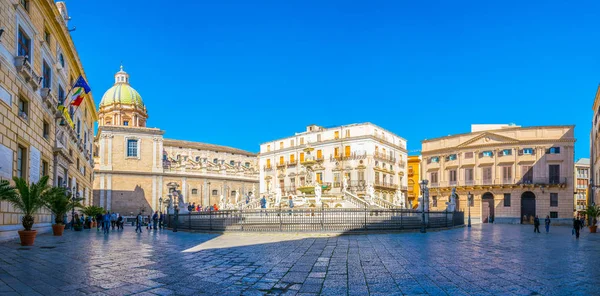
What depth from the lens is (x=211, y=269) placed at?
912 centimetres

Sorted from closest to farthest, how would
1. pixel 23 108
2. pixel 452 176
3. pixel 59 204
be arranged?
pixel 23 108 < pixel 59 204 < pixel 452 176

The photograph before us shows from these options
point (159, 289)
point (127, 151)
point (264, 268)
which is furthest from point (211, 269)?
point (127, 151)

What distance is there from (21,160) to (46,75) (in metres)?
6.05

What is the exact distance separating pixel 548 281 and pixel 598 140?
31391 millimetres

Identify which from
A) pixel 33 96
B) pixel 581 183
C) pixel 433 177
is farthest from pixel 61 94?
pixel 581 183

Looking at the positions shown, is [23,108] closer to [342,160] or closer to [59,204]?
[59,204]

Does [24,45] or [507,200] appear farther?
[507,200]

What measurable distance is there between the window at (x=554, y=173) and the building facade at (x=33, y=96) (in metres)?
43.2

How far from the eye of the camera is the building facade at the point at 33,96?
47.2 ft

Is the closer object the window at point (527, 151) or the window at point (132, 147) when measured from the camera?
the window at point (527, 151)

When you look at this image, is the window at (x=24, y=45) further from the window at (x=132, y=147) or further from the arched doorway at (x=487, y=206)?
the arched doorway at (x=487, y=206)

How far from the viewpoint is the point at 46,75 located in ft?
68.0

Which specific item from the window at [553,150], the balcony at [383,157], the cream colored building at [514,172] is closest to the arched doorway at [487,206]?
the cream colored building at [514,172]

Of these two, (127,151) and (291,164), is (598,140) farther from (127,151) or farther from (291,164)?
(127,151)
